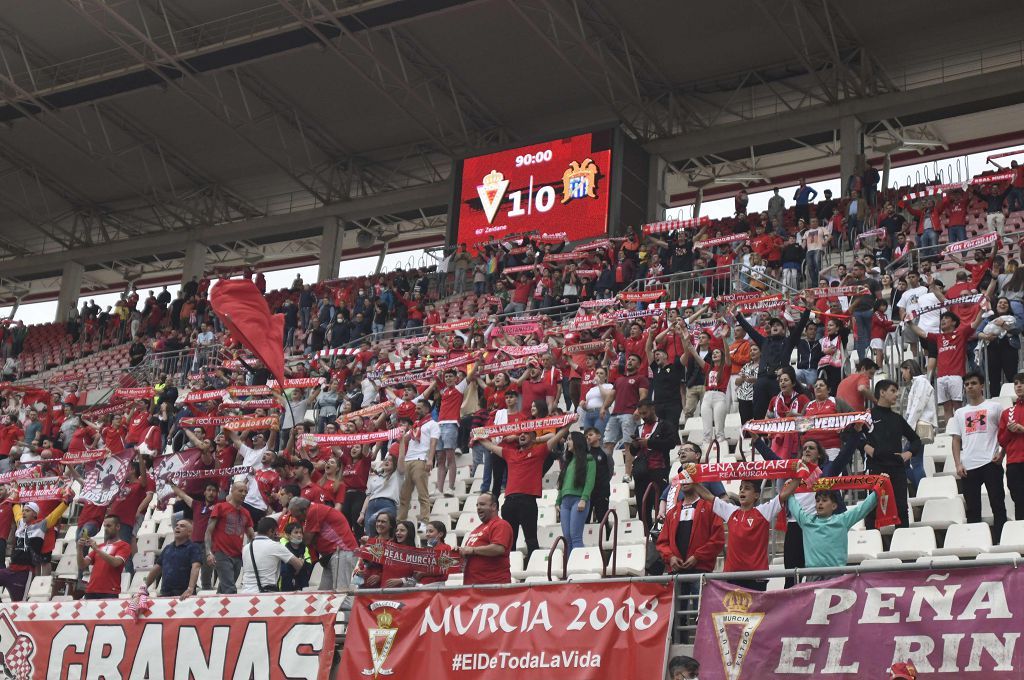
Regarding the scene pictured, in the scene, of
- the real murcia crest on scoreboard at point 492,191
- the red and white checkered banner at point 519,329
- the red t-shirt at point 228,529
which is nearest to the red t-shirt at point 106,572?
the red t-shirt at point 228,529

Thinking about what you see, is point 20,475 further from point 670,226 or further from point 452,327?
point 670,226

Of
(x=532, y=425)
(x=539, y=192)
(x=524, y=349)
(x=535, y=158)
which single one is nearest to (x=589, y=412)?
(x=532, y=425)

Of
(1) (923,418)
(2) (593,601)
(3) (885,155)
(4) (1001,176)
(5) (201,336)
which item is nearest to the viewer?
(2) (593,601)

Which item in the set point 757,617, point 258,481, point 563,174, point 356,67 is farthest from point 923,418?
point 356,67

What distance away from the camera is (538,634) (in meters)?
8.66

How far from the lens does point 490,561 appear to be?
32.5ft

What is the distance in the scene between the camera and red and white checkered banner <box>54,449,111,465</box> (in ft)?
50.4

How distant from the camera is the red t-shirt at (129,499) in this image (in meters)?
14.4

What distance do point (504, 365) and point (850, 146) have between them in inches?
544

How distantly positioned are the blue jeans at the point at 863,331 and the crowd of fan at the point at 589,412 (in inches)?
1.4

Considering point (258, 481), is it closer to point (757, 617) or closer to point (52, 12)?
point (757, 617)

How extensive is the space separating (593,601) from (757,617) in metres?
1.24

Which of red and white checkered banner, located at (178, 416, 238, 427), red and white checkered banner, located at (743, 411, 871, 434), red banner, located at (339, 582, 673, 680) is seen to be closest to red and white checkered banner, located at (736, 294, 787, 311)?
red and white checkered banner, located at (743, 411, 871, 434)

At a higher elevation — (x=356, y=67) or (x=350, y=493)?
(x=356, y=67)
